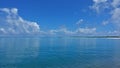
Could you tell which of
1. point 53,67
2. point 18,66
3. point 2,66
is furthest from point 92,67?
point 2,66

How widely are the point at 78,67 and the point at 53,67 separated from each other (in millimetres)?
3346

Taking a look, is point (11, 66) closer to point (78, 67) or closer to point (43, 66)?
point (43, 66)

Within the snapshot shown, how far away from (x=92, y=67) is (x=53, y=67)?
5.22 m

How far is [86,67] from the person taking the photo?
95.1 feet

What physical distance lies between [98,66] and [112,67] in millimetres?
1858

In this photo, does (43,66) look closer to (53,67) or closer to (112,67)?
(53,67)

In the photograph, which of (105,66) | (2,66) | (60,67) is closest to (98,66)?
(105,66)

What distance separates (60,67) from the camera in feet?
94.9

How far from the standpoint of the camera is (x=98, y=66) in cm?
2948

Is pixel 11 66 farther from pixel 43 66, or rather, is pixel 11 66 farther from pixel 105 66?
pixel 105 66

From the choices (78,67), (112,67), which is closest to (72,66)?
(78,67)

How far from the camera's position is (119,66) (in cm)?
2955

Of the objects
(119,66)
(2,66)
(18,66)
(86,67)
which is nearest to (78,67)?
(86,67)

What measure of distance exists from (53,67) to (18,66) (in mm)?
4843
